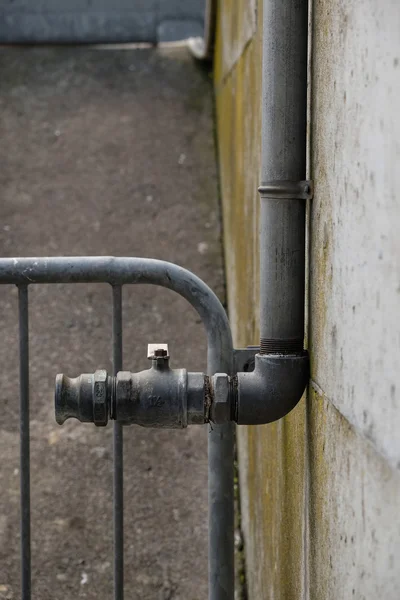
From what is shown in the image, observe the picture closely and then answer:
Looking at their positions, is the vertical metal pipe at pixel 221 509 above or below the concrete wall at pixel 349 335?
below

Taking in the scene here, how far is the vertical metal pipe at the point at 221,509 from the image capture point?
1873 mm

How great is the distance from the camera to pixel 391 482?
92 centimetres

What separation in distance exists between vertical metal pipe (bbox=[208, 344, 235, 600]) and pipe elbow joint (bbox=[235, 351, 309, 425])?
0.29 metres

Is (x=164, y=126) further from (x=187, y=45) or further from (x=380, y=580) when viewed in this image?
(x=380, y=580)

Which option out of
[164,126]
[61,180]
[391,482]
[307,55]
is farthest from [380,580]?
[164,126]

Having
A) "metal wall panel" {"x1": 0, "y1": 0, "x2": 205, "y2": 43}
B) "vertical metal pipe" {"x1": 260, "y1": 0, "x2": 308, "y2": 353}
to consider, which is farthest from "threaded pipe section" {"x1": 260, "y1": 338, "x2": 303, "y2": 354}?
"metal wall panel" {"x1": 0, "y1": 0, "x2": 205, "y2": 43}

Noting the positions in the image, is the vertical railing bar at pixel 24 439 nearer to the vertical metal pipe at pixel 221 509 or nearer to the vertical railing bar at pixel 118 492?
the vertical railing bar at pixel 118 492

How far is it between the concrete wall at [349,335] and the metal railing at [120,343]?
140 mm

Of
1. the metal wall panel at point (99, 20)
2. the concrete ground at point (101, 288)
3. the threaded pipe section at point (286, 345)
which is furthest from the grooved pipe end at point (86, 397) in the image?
the metal wall panel at point (99, 20)

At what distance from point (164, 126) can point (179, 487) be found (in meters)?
3.05

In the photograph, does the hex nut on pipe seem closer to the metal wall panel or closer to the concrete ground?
the concrete ground

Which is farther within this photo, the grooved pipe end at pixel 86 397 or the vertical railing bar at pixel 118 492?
the vertical railing bar at pixel 118 492

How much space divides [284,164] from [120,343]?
648 millimetres

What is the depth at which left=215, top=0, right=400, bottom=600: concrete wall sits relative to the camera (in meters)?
0.93
